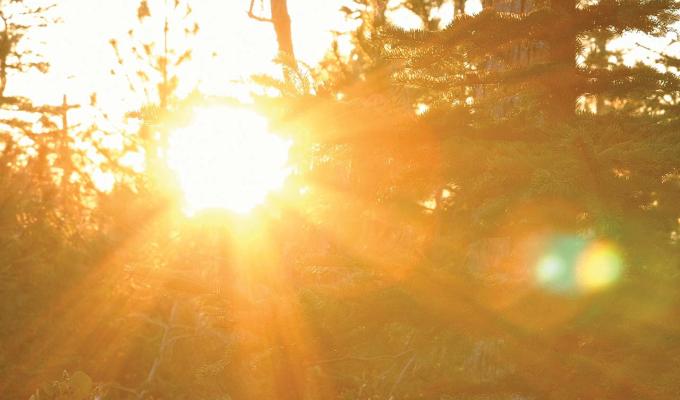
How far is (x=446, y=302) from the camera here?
483cm

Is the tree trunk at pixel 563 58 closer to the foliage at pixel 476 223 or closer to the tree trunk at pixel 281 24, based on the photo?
the foliage at pixel 476 223

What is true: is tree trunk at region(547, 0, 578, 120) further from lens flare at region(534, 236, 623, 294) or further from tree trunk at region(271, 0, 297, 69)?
tree trunk at region(271, 0, 297, 69)

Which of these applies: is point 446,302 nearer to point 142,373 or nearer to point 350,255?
point 350,255

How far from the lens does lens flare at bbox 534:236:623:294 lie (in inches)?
175

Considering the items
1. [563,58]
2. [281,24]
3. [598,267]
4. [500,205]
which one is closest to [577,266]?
[598,267]

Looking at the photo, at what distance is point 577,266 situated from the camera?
15.5ft

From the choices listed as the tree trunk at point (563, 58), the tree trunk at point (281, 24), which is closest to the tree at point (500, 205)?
the tree trunk at point (563, 58)

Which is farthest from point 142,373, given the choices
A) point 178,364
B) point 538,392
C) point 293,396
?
point 538,392

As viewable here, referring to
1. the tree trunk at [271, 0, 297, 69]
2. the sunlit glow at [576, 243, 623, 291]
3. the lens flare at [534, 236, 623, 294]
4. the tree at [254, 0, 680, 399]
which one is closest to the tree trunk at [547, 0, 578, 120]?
the tree at [254, 0, 680, 399]

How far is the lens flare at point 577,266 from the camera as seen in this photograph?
14.6 feet

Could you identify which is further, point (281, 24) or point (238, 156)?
point (281, 24)

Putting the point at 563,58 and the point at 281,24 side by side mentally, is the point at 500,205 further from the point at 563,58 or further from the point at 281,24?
the point at 281,24

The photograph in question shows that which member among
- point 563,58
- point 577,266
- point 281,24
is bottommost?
point 577,266

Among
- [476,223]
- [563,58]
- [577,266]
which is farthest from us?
[563,58]
